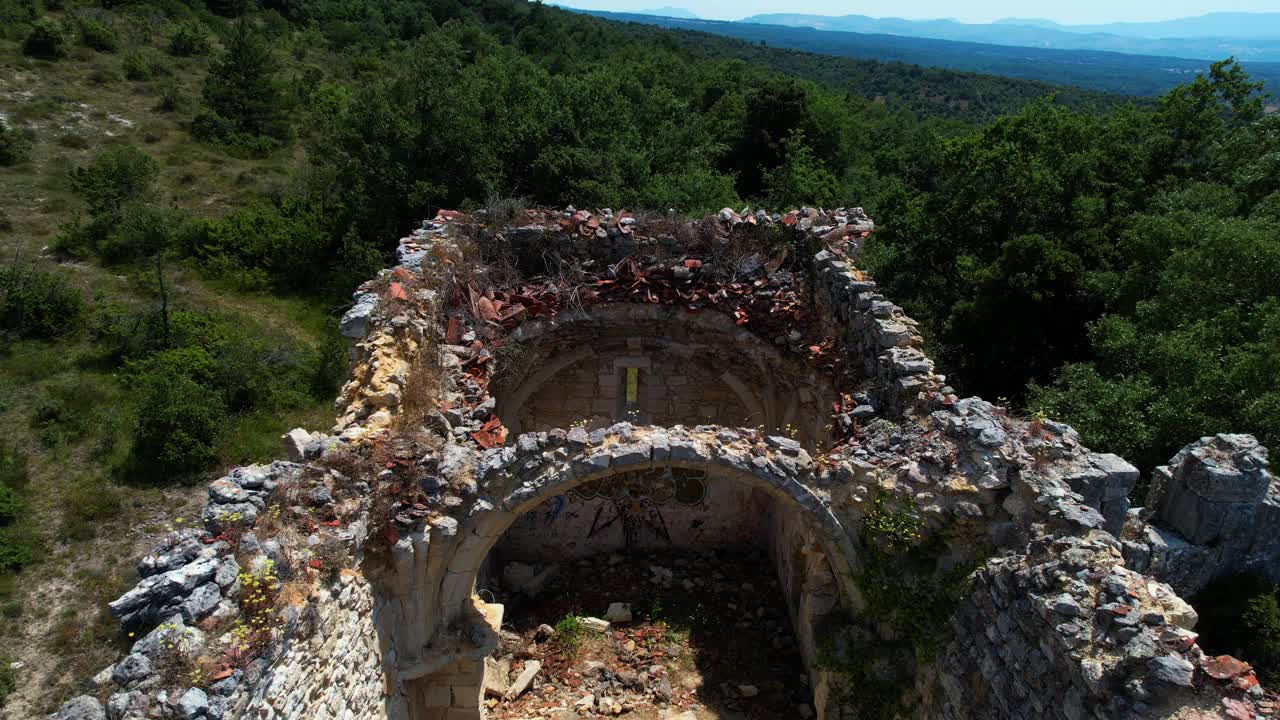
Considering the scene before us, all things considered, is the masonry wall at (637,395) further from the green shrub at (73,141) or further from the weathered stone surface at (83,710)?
the green shrub at (73,141)

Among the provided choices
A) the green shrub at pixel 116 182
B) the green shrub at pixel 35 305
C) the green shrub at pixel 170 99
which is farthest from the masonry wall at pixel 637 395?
the green shrub at pixel 170 99

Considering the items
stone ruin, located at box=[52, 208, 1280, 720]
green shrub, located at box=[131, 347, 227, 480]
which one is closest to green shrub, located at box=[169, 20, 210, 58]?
green shrub, located at box=[131, 347, 227, 480]

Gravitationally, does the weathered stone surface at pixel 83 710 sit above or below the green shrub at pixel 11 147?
above

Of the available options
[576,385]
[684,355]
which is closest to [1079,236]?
[684,355]

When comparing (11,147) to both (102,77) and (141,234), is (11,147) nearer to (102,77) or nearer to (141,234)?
(102,77)

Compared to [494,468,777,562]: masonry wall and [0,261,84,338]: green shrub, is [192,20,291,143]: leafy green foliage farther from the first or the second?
[494,468,777,562]: masonry wall
